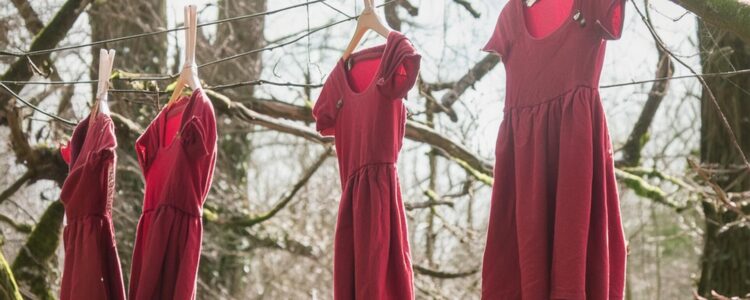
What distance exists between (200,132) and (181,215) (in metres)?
0.22

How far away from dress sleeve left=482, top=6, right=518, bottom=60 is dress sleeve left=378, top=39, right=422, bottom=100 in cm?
15

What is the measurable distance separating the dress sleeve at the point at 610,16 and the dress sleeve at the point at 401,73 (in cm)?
40

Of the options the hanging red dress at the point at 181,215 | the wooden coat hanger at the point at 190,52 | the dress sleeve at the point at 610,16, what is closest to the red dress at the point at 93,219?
the hanging red dress at the point at 181,215

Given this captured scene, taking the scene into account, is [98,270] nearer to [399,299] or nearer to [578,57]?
[399,299]

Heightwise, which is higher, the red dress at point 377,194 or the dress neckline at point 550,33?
the dress neckline at point 550,33

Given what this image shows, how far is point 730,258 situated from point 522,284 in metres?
2.89

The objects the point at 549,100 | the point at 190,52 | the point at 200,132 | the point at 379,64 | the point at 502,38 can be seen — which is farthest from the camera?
the point at 190,52

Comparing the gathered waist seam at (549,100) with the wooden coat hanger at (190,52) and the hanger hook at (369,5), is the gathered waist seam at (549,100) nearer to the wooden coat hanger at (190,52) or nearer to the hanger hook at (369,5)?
the hanger hook at (369,5)

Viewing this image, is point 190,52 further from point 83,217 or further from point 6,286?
point 6,286

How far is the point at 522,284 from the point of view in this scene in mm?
1873

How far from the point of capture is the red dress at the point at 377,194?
2.12 metres

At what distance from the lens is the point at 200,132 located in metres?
2.48

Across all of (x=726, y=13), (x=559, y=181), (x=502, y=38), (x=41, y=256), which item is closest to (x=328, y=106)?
(x=502, y=38)

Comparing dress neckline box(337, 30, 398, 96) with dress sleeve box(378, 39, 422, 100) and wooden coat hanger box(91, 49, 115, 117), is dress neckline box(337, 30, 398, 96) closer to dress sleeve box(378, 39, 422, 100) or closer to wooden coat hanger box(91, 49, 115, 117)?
dress sleeve box(378, 39, 422, 100)
